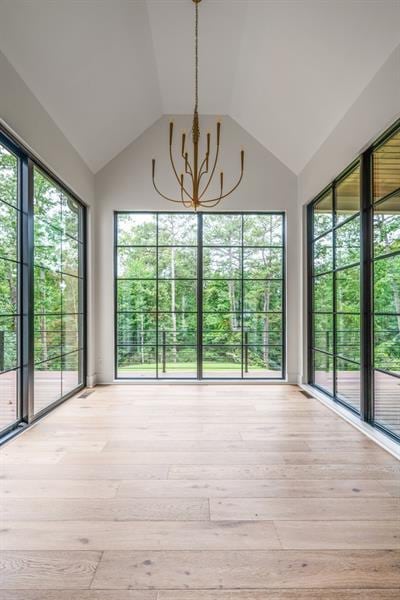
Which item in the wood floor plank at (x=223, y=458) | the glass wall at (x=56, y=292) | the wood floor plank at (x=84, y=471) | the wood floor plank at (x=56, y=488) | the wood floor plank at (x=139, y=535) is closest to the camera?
the wood floor plank at (x=139, y=535)

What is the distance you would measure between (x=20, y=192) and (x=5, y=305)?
1176mm

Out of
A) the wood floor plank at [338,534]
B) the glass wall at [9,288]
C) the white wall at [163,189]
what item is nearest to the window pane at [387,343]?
the wood floor plank at [338,534]

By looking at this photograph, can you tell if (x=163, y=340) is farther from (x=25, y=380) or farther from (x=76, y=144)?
(x=76, y=144)

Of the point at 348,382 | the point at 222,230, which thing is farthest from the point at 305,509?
the point at 222,230

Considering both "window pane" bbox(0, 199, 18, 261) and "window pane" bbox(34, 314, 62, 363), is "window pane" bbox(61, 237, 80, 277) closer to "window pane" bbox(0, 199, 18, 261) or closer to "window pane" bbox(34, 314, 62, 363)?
"window pane" bbox(34, 314, 62, 363)

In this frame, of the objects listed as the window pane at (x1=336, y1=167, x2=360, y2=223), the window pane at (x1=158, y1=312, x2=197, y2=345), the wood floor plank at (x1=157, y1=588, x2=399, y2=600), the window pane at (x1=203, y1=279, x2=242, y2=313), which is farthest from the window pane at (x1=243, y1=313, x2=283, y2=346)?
the wood floor plank at (x1=157, y1=588, x2=399, y2=600)

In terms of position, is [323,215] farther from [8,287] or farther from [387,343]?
[8,287]

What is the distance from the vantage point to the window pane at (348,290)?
3.74m

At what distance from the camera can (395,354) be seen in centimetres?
299

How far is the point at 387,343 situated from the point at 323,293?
1702mm

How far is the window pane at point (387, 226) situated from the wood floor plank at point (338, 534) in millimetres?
2147

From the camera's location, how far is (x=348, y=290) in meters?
3.96

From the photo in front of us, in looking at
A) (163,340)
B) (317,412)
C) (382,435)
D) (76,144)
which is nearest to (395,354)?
(382,435)

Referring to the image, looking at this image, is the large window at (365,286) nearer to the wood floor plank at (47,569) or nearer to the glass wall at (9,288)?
the wood floor plank at (47,569)
